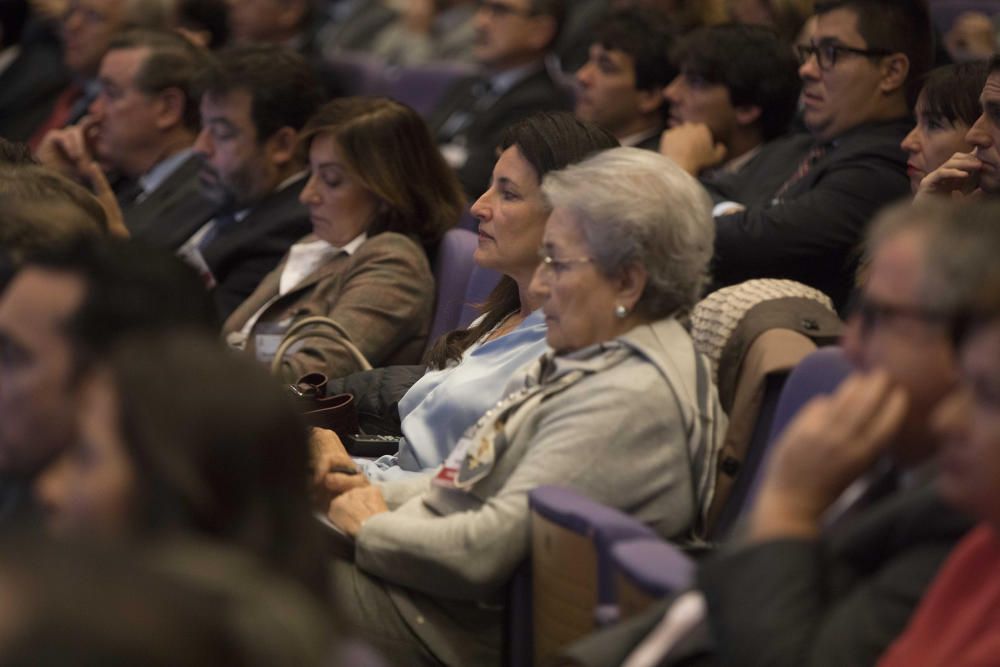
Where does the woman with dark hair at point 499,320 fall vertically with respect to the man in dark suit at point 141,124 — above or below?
above

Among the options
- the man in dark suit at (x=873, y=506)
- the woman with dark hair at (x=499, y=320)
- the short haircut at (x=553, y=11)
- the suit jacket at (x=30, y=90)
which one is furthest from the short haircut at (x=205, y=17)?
the man in dark suit at (x=873, y=506)

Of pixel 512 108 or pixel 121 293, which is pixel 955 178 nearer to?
pixel 121 293

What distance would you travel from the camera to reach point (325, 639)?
1244 millimetres

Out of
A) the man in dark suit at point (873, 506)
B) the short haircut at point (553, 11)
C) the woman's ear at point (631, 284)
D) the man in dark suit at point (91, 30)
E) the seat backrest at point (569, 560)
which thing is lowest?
the man in dark suit at point (91, 30)

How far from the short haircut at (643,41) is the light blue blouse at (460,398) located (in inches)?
88.9

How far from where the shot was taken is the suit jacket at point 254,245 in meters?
4.45

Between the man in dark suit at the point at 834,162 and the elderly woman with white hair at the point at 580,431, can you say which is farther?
the man in dark suit at the point at 834,162

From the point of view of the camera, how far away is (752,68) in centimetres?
456

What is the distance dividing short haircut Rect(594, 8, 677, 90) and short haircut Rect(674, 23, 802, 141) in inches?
21.0

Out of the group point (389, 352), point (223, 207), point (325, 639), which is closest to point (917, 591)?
point (325, 639)

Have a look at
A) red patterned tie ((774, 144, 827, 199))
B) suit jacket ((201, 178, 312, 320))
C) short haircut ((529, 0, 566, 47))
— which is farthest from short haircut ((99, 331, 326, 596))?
short haircut ((529, 0, 566, 47))

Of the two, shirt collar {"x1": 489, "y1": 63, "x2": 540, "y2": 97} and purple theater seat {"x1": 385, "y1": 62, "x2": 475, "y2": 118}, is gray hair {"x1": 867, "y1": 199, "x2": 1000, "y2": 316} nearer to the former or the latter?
shirt collar {"x1": 489, "y1": 63, "x2": 540, "y2": 97}

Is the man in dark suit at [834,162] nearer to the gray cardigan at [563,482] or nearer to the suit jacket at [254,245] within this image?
the gray cardigan at [563,482]

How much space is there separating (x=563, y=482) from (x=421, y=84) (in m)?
4.22
